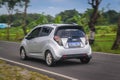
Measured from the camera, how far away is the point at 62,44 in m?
14.3

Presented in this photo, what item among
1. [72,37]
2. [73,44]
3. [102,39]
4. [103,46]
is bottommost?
[102,39]

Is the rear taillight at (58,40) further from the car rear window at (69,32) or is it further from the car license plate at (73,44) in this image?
the car license plate at (73,44)

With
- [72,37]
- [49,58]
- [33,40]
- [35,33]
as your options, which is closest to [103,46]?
[35,33]

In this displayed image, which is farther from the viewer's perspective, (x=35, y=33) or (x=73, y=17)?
(x=73, y=17)

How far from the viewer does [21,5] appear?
167 feet

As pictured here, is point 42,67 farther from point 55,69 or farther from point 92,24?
point 92,24

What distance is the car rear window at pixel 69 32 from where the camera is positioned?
14523mm

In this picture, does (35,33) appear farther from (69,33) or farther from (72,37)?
(72,37)

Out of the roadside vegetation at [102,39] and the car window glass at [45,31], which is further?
the roadside vegetation at [102,39]

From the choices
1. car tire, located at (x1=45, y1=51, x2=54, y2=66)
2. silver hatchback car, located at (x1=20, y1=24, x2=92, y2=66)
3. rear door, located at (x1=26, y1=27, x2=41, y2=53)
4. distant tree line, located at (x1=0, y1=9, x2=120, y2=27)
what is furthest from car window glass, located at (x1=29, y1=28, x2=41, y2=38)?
distant tree line, located at (x1=0, y1=9, x2=120, y2=27)

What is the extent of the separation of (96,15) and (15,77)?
2026 cm

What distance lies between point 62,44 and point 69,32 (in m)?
0.69

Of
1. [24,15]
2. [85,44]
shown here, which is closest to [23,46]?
[85,44]

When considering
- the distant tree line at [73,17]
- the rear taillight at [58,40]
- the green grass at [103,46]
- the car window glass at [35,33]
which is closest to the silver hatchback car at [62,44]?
the rear taillight at [58,40]
